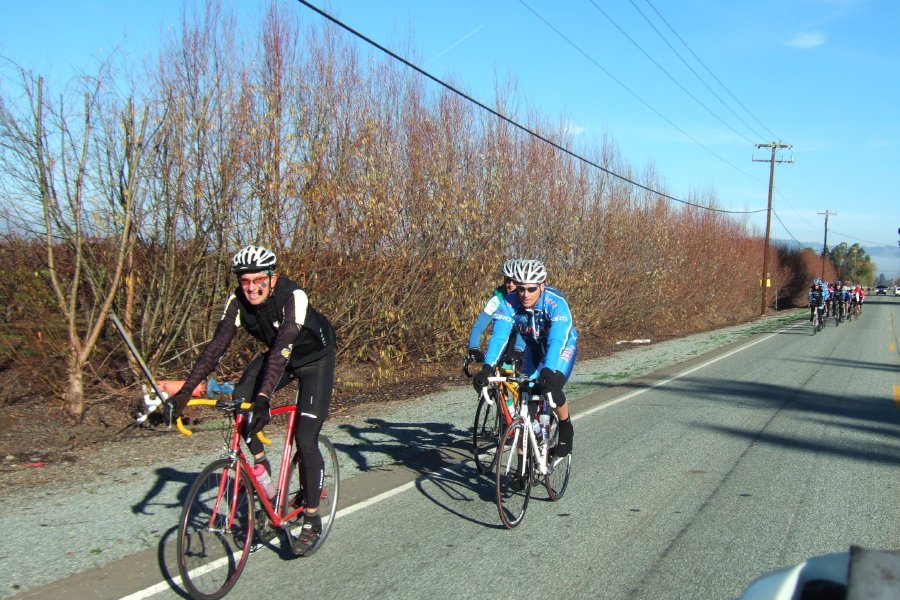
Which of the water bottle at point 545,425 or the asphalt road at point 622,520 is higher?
the water bottle at point 545,425

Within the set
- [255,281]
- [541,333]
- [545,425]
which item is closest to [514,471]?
[545,425]

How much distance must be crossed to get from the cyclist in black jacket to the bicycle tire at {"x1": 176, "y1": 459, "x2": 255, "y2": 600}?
0.96ft

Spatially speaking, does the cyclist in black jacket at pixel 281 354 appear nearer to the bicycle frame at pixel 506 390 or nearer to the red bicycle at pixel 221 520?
the red bicycle at pixel 221 520

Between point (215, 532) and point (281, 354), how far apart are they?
3.52ft

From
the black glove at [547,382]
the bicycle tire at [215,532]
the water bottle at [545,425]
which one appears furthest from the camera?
the water bottle at [545,425]

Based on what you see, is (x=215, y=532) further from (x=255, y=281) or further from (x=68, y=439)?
(x=68, y=439)

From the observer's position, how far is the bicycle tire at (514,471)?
527 centimetres

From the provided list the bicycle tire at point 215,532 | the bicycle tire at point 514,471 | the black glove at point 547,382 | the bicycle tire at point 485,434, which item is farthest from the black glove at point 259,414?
the bicycle tire at point 485,434

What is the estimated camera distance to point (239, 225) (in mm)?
10180

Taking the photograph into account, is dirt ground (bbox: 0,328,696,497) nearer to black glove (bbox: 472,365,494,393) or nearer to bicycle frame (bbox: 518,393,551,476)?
black glove (bbox: 472,365,494,393)

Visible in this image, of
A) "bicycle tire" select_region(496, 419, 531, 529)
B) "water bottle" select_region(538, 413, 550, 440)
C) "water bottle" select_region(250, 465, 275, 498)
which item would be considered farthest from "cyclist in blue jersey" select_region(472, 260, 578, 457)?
"water bottle" select_region(250, 465, 275, 498)

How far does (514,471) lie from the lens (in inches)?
211

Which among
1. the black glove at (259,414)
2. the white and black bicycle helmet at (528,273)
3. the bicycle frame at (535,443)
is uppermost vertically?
the white and black bicycle helmet at (528,273)

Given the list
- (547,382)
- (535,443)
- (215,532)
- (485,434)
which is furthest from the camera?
(485,434)
